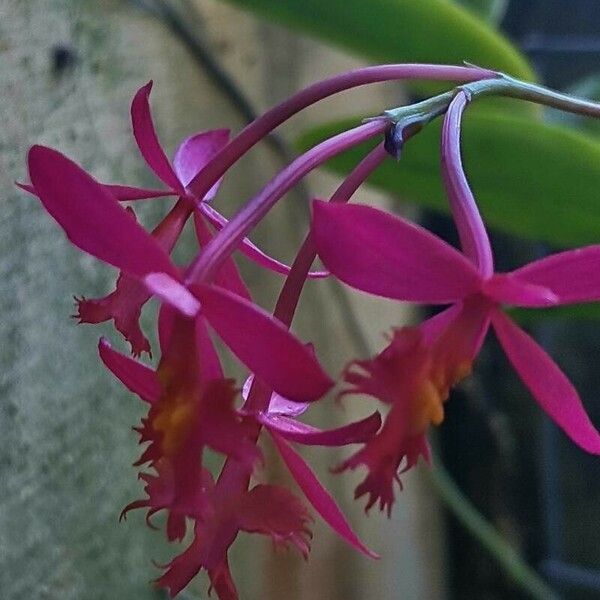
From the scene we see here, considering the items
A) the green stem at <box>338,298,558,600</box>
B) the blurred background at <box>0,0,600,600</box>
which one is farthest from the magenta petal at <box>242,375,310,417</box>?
the green stem at <box>338,298,558,600</box>

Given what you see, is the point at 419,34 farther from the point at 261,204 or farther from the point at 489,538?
the point at 489,538

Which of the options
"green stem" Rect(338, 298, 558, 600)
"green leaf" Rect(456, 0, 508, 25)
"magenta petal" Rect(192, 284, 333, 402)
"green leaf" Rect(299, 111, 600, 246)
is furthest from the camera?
"green stem" Rect(338, 298, 558, 600)

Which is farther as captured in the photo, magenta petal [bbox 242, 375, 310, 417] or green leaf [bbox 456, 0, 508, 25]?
green leaf [bbox 456, 0, 508, 25]

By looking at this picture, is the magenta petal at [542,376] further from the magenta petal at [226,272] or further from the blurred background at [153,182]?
the blurred background at [153,182]

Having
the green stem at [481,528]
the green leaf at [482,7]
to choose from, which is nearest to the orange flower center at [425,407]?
the green leaf at [482,7]

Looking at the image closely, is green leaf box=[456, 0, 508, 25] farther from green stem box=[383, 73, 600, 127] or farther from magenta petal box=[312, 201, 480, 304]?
magenta petal box=[312, 201, 480, 304]

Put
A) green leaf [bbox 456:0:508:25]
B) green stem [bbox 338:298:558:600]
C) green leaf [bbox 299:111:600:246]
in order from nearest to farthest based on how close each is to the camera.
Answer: green leaf [bbox 299:111:600:246]
green leaf [bbox 456:0:508:25]
green stem [bbox 338:298:558:600]

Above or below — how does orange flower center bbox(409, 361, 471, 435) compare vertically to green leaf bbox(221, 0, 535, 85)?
below

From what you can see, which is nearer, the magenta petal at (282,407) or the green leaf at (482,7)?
the magenta petal at (282,407)
